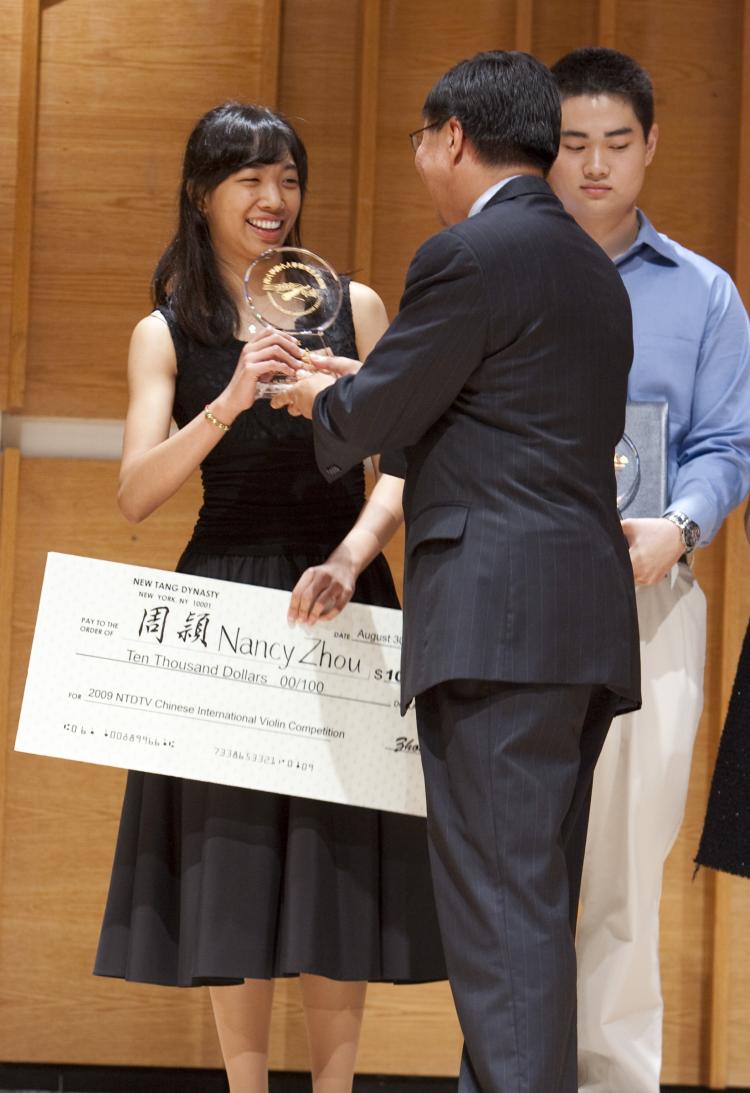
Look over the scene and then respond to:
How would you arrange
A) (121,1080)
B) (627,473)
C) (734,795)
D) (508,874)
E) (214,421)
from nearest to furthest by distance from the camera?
(508,874), (214,421), (627,473), (734,795), (121,1080)

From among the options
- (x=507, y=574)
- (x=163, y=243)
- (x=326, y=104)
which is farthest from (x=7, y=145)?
(x=507, y=574)

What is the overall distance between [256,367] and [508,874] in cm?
85

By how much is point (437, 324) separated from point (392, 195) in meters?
1.50

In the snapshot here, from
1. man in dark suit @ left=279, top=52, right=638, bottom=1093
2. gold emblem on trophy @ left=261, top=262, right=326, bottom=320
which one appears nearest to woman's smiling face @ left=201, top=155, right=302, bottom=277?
gold emblem on trophy @ left=261, top=262, right=326, bottom=320

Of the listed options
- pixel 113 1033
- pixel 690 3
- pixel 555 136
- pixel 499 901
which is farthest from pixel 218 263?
pixel 113 1033

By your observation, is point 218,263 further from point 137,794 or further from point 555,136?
point 137,794

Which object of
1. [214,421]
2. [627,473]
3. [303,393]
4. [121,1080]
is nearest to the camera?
[303,393]

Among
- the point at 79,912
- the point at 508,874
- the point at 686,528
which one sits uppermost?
the point at 686,528

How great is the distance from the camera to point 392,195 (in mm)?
3234

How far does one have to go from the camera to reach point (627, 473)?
234 centimetres

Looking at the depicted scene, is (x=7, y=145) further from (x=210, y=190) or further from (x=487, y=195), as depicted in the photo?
(x=487, y=195)

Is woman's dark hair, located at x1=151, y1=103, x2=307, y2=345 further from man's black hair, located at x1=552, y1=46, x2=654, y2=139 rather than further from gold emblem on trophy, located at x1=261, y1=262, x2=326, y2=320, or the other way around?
man's black hair, located at x1=552, y1=46, x2=654, y2=139

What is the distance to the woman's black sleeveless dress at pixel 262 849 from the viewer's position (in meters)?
2.22

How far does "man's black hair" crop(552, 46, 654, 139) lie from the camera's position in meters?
2.49
